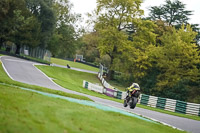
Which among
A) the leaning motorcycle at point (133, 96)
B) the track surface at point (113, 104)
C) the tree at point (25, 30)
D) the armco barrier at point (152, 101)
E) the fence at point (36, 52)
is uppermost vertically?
the tree at point (25, 30)

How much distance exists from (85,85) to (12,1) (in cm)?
2490

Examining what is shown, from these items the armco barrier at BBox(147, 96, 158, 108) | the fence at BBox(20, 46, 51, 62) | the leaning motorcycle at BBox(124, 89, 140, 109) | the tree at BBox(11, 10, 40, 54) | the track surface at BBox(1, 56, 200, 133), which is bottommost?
the armco barrier at BBox(147, 96, 158, 108)

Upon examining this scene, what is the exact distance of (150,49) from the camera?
45.2 metres

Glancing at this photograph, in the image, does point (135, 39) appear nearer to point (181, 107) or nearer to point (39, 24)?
point (39, 24)

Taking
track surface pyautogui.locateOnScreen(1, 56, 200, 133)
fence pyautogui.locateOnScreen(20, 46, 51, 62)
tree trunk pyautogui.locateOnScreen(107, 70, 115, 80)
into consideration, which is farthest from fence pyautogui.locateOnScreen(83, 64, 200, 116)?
fence pyautogui.locateOnScreen(20, 46, 51, 62)

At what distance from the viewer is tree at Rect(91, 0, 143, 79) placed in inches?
1930

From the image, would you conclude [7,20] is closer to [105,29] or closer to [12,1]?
[12,1]

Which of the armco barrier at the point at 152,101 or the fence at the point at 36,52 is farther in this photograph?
the fence at the point at 36,52

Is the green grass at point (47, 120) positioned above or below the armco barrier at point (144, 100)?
above

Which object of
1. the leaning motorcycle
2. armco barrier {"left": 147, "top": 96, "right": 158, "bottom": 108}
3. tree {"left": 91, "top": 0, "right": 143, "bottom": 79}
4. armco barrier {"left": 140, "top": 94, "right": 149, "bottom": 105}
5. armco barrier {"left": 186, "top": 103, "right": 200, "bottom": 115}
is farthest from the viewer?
tree {"left": 91, "top": 0, "right": 143, "bottom": 79}

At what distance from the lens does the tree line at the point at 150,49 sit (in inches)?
1594

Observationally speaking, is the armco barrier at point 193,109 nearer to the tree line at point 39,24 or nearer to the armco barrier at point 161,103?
the armco barrier at point 161,103

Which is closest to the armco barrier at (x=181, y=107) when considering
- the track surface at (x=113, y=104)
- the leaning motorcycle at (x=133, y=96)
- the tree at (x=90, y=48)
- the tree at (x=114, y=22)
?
the track surface at (x=113, y=104)

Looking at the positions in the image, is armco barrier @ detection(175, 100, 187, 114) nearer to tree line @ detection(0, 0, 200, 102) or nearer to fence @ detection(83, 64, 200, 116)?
fence @ detection(83, 64, 200, 116)
